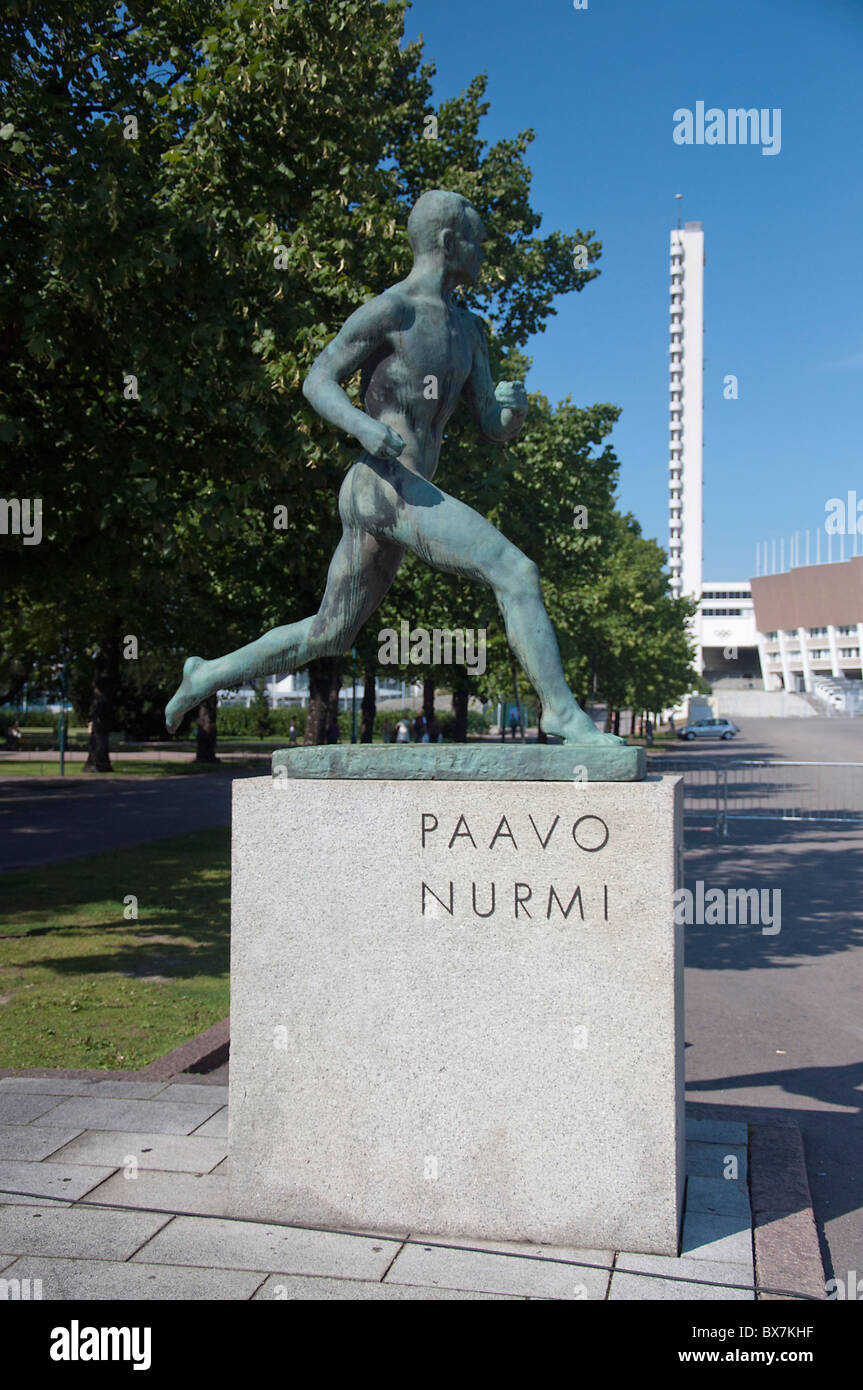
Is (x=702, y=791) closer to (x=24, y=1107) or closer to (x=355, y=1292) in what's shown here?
(x=24, y=1107)

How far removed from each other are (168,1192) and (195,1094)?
1.30m

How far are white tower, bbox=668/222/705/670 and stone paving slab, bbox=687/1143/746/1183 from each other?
132297mm

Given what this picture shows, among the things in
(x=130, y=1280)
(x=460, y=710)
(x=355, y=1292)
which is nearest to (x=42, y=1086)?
(x=130, y=1280)

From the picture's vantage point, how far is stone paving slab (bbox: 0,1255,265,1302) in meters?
3.59

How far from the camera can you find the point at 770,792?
84.2 ft

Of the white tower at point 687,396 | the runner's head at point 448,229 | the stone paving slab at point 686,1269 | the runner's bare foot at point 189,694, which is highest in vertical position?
the white tower at point 687,396

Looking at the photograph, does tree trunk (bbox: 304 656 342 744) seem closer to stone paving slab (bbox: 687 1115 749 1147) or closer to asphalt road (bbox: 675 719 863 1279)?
asphalt road (bbox: 675 719 863 1279)

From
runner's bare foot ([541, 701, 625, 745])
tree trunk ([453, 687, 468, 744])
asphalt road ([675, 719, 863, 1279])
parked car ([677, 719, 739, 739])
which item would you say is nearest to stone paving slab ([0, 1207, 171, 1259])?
runner's bare foot ([541, 701, 625, 745])

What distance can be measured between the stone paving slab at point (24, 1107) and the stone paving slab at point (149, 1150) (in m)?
0.18

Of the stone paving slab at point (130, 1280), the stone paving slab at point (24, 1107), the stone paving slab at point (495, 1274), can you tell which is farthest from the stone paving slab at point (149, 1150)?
the stone paving slab at point (495, 1274)

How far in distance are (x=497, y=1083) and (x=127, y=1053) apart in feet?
11.5

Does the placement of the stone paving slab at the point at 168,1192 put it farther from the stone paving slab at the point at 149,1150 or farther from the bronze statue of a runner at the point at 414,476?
the bronze statue of a runner at the point at 414,476

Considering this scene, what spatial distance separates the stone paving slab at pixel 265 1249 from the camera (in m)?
3.81

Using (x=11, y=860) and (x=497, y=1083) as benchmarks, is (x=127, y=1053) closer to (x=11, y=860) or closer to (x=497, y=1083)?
(x=497, y=1083)
